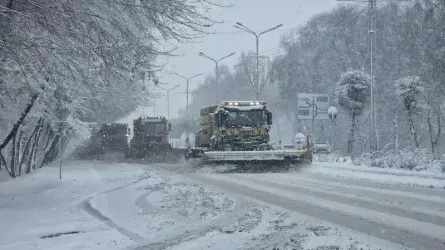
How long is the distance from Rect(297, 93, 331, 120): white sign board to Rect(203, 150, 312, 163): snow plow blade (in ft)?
50.1

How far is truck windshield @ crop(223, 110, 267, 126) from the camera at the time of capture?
22.3m

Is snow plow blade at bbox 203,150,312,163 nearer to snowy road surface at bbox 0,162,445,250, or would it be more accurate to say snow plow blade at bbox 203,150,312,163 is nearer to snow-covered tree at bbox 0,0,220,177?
snowy road surface at bbox 0,162,445,250

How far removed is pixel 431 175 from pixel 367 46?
1235 inches

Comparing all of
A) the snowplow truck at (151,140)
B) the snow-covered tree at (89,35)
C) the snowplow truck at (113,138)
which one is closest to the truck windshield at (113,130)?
the snowplow truck at (113,138)

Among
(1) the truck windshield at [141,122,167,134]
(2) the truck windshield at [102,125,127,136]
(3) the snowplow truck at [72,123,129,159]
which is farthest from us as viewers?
(3) the snowplow truck at [72,123,129,159]

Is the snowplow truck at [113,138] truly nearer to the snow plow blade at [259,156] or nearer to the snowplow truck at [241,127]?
the snowplow truck at [241,127]

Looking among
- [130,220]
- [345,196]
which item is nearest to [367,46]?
[345,196]

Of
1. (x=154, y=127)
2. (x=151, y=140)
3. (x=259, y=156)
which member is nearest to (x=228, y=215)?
(x=259, y=156)

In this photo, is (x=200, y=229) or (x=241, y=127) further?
(x=241, y=127)

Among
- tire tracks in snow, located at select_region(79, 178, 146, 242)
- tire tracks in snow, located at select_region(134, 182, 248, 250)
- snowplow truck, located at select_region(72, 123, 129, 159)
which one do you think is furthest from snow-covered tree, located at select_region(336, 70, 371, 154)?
tire tracks in snow, located at select_region(134, 182, 248, 250)

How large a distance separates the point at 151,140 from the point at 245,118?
1515cm

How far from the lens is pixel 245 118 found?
22.5 m

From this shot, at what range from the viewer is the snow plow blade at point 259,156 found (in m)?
20.0

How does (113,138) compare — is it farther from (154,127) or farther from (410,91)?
(410,91)
